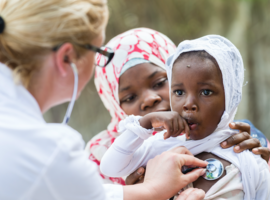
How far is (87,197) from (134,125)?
2.26 ft

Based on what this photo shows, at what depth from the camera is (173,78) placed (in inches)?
80.5

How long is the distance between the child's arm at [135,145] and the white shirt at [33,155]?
0.62 m

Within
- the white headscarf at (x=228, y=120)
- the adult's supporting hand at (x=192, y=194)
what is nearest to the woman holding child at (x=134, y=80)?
the white headscarf at (x=228, y=120)

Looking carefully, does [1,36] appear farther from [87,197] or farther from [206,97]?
[206,97]

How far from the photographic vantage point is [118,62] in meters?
2.69

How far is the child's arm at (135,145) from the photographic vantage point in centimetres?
A: 193

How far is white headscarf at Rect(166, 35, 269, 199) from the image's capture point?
6.08 ft

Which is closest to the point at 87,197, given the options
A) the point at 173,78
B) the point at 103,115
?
the point at 173,78

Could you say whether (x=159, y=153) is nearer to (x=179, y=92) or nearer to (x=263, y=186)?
(x=179, y=92)

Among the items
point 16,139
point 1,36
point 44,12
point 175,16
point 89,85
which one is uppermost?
point 44,12

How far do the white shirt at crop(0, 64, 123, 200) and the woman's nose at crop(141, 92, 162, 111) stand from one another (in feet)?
3.58

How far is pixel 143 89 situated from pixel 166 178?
907 millimetres

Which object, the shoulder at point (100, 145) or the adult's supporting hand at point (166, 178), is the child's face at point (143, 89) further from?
the adult's supporting hand at point (166, 178)

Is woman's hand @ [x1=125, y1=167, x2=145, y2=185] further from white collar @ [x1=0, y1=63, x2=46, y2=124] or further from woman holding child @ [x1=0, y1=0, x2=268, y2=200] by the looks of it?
white collar @ [x1=0, y1=63, x2=46, y2=124]
